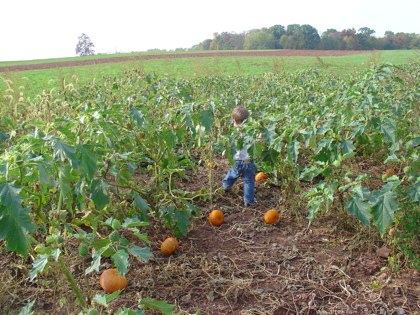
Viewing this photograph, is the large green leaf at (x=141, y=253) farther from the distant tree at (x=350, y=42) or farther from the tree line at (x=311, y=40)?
the distant tree at (x=350, y=42)

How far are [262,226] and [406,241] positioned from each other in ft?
3.81

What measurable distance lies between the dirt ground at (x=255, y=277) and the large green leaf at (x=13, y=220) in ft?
2.26

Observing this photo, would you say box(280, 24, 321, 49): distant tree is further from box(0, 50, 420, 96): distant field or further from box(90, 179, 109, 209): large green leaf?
box(90, 179, 109, 209): large green leaf

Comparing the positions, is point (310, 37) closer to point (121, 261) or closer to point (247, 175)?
point (247, 175)

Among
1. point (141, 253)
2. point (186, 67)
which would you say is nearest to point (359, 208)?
point (141, 253)

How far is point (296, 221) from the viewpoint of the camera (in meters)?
3.50

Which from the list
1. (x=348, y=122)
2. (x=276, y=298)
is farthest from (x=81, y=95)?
(x=276, y=298)

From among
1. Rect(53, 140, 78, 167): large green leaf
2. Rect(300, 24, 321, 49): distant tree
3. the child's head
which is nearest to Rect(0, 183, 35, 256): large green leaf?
Rect(53, 140, 78, 167): large green leaf

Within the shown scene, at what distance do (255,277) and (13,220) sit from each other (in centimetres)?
168

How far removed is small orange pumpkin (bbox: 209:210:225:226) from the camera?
3.45 metres

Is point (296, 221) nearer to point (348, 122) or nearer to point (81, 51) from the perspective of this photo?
point (348, 122)

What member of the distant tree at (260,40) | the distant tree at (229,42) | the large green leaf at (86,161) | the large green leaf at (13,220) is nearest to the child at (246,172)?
the large green leaf at (86,161)

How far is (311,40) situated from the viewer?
161 ft

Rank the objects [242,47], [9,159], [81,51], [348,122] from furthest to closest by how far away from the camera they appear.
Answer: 1. [81,51]
2. [242,47]
3. [348,122]
4. [9,159]
